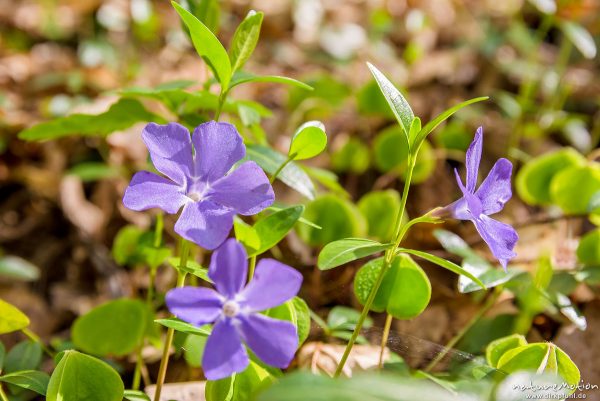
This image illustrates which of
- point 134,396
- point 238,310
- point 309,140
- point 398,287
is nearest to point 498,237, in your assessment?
point 398,287

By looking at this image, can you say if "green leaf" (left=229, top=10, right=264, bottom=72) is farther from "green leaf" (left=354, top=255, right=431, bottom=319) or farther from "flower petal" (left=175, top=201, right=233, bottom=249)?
"green leaf" (left=354, top=255, right=431, bottom=319)

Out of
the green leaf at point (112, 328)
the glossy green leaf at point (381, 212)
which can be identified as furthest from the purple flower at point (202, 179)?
the glossy green leaf at point (381, 212)

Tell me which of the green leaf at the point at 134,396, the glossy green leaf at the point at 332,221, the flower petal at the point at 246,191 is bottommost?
the glossy green leaf at the point at 332,221

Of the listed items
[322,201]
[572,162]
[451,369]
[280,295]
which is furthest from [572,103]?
[280,295]

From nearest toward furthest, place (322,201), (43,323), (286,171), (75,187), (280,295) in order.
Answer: (280,295), (286,171), (322,201), (43,323), (75,187)

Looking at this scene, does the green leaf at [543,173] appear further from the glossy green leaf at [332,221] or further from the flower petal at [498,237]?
the flower petal at [498,237]

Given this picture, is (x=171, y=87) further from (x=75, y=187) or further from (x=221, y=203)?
(x=75, y=187)
